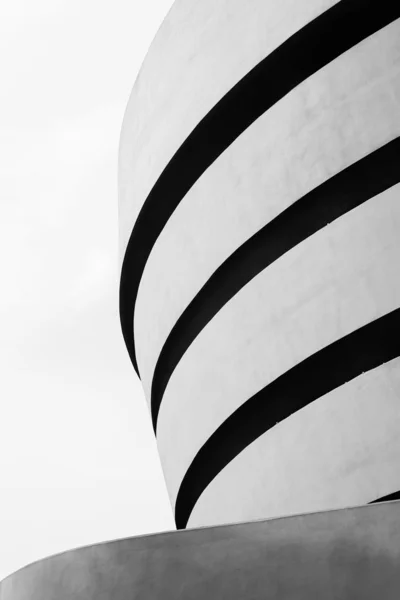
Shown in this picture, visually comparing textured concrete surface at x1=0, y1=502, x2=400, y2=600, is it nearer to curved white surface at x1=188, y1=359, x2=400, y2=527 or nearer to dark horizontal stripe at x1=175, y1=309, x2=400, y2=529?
curved white surface at x1=188, y1=359, x2=400, y2=527

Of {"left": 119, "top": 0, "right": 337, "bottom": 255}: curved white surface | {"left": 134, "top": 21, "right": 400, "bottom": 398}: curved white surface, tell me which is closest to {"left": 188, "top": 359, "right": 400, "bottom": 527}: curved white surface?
{"left": 134, "top": 21, "right": 400, "bottom": 398}: curved white surface

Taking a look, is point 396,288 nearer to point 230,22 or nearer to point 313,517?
point 230,22

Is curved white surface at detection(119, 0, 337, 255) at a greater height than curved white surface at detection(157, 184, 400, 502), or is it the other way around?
curved white surface at detection(119, 0, 337, 255)

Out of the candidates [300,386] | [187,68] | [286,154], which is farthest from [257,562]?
[187,68]

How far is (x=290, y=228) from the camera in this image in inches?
350

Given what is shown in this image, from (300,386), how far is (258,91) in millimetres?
3313

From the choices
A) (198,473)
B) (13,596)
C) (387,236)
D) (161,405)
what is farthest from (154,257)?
(13,596)

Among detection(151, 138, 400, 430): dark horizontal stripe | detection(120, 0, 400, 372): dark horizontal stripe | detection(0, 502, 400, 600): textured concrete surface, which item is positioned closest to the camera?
detection(0, 502, 400, 600): textured concrete surface

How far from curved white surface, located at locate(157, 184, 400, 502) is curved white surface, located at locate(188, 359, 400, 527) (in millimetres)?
543

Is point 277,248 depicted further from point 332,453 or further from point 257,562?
point 257,562

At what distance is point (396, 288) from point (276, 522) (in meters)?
4.71

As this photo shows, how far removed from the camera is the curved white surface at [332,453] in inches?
314

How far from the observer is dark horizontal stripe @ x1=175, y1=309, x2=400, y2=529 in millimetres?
8195

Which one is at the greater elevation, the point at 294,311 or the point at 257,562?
the point at 294,311
